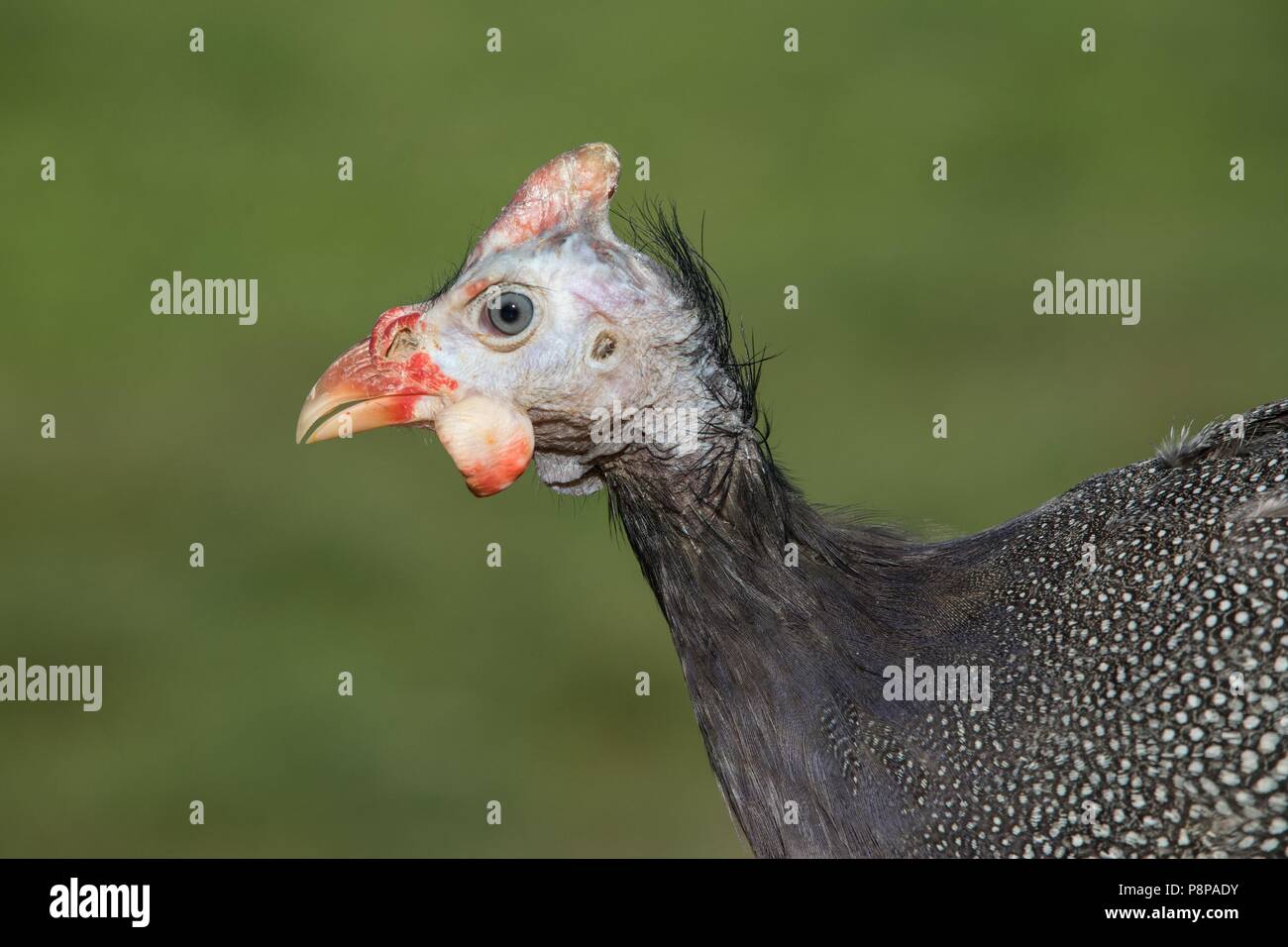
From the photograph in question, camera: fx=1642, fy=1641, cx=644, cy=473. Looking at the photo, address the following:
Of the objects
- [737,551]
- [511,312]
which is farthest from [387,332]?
[737,551]

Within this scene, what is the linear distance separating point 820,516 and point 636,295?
0.91 metres

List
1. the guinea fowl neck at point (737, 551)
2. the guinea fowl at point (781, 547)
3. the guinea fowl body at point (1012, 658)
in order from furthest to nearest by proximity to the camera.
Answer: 1. the guinea fowl neck at point (737, 551)
2. the guinea fowl at point (781, 547)
3. the guinea fowl body at point (1012, 658)

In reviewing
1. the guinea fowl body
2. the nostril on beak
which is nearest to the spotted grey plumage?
the guinea fowl body

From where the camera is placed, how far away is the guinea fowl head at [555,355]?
15.9ft

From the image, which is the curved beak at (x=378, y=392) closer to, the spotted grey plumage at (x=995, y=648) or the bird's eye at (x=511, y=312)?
the bird's eye at (x=511, y=312)

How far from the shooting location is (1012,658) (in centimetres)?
471

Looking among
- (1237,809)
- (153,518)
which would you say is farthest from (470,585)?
(1237,809)

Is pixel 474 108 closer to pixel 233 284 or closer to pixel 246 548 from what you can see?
pixel 233 284

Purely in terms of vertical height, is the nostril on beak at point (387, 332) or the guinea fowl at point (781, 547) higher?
the nostril on beak at point (387, 332)

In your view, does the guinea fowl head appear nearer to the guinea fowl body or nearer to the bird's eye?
the bird's eye

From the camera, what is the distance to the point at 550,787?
9.58 m

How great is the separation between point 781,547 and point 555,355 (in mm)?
881

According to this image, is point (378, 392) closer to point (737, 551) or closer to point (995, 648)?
point (737, 551)

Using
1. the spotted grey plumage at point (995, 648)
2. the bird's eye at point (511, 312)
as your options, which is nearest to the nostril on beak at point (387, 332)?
the bird's eye at point (511, 312)
